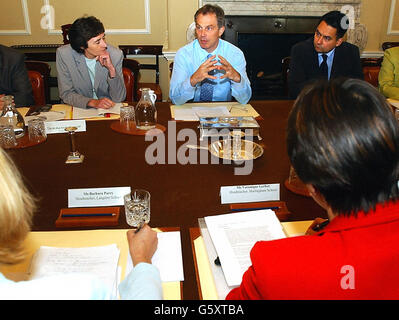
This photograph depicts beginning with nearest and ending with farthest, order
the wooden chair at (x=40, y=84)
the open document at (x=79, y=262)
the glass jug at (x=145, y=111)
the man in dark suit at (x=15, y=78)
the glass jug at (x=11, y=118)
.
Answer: the open document at (x=79, y=262)
the glass jug at (x=11, y=118)
the glass jug at (x=145, y=111)
the man in dark suit at (x=15, y=78)
the wooden chair at (x=40, y=84)

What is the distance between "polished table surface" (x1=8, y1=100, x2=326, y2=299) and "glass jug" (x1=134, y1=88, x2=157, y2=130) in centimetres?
14

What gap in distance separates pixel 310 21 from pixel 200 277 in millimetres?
4659

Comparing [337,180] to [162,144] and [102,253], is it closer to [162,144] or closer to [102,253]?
[102,253]

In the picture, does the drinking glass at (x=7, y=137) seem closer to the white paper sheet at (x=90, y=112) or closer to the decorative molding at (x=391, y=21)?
the white paper sheet at (x=90, y=112)

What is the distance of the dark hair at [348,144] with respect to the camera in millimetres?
686

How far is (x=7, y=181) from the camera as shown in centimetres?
61

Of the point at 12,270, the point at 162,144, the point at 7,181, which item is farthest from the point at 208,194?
the point at 7,181

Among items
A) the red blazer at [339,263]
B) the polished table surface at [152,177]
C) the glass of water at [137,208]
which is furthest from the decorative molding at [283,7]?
the red blazer at [339,263]

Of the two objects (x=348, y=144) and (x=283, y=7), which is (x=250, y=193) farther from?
(x=283, y=7)

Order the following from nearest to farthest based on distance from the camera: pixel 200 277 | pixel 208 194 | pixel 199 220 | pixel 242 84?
pixel 200 277
pixel 199 220
pixel 208 194
pixel 242 84

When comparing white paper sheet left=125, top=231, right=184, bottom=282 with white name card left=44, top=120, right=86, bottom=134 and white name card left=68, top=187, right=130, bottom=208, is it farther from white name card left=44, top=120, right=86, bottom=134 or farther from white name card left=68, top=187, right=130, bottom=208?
white name card left=44, top=120, right=86, bottom=134

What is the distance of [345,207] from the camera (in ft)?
2.42

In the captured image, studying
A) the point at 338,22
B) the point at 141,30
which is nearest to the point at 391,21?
the point at 338,22

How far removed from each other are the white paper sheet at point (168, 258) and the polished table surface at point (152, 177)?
21 mm
